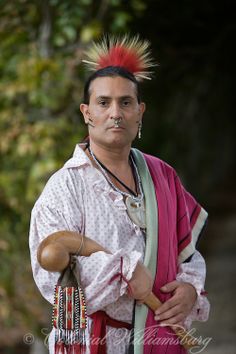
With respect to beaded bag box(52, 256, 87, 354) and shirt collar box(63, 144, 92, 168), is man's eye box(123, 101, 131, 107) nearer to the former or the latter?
shirt collar box(63, 144, 92, 168)

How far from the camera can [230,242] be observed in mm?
11430

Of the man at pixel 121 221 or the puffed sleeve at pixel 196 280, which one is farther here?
the puffed sleeve at pixel 196 280

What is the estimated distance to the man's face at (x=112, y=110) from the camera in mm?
2469

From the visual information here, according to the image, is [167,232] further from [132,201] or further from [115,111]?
[115,111]

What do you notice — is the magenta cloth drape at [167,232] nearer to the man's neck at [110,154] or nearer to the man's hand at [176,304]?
the man's hand at [176,304]

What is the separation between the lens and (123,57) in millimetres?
2572

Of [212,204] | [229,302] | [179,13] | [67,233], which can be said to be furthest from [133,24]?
[212,204]

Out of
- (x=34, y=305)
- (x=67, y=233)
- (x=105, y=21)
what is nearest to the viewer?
(x=67, y=233)

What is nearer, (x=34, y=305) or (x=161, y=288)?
(x=161, y=288)

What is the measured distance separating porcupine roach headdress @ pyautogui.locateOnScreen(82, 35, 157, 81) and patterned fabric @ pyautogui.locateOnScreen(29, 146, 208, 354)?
0.98 feet

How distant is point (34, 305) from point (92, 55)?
3575 mm

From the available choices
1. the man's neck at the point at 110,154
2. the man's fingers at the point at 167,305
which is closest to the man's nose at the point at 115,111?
the man's neck at the point at 110,154

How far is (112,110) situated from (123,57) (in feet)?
0.69

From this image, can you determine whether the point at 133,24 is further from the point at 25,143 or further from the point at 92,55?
the point at 92,55
